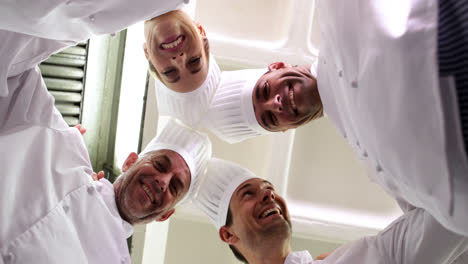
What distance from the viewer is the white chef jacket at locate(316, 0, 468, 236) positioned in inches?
28.5

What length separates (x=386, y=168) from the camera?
35.9 inches

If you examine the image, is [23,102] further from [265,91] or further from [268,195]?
[268,195]

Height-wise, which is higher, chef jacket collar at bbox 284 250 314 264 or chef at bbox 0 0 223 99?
chef at bbox 0 0 223 99

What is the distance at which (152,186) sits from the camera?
1.64m

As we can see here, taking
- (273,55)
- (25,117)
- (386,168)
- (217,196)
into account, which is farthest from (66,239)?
(273,55)

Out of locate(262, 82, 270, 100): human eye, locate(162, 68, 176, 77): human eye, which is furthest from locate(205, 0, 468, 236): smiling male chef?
locate(162, 68, 176, 77): human eye

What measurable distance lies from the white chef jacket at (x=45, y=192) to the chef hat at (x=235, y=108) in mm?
597

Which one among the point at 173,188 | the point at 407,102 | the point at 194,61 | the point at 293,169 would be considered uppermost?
the point at 407,102

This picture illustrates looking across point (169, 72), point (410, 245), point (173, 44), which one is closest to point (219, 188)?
point (169, 72)

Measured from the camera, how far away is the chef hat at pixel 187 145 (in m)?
1.79

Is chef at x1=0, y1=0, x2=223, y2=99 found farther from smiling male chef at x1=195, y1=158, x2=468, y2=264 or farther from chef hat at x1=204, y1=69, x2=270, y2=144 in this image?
smiling male chef at x1=195, y1=158, x2=468, y2=264

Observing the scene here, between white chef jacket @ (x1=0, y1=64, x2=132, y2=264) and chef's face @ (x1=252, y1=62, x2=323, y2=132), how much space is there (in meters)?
0.73

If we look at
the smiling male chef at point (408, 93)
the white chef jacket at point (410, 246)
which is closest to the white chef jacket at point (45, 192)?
the white chef jacket at point (410, 246)

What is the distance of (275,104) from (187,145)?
1.44ft
